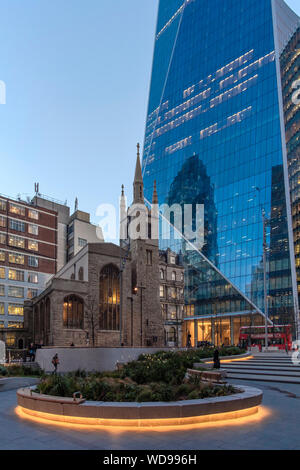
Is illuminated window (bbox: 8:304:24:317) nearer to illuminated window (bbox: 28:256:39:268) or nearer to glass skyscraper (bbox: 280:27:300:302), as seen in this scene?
illuminated window (bbox: 28:256:39:268)

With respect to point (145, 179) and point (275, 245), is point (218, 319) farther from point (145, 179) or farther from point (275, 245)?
point (145, 179)

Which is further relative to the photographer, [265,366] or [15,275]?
[15,275]

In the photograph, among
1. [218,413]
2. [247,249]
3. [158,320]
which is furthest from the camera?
[247,249]

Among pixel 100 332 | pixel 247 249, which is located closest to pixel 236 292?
pixel 247 249

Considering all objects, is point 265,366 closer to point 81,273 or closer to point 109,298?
point 109,298

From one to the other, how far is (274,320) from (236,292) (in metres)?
10.8

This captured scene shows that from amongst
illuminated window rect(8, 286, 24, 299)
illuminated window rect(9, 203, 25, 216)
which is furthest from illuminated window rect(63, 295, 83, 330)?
illuminated window rect(9, 203, 25, 216)

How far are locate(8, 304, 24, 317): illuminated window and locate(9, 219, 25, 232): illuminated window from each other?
13.3 metres

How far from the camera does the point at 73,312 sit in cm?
4794

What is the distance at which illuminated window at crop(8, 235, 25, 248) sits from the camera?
7319 centimetres

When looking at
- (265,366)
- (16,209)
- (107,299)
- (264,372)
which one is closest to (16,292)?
(16,209)

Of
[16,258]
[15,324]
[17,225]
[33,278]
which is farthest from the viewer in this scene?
[33,278]

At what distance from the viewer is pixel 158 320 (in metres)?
56.9

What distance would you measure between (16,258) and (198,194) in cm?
4164
